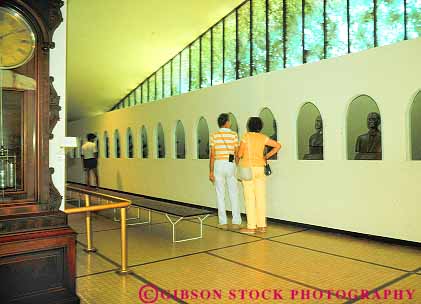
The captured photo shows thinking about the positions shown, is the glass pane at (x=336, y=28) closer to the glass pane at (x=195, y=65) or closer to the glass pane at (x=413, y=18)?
the glass pane at (x=413, y=18)

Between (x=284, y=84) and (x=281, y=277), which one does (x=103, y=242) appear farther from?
(x=284, y=84)

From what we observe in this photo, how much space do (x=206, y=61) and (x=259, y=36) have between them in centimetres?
164

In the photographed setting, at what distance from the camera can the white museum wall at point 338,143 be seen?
4.39m

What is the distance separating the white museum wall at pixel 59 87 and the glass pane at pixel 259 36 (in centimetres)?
452

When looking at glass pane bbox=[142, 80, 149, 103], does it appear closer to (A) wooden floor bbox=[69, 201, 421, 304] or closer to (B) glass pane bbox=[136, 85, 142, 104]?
(B) glass pane bbox=[136, 85, 142, 104]

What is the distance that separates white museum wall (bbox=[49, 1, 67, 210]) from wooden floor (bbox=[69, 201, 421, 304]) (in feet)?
3.34

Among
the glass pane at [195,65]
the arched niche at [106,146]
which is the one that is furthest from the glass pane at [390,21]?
the arched niche at [106,146]

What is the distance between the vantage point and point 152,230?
222 inches

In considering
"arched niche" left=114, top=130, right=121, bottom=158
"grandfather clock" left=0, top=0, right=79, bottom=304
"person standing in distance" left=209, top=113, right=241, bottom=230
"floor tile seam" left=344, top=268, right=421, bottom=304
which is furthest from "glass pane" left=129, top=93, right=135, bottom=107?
"floor tile seam" left=344, top=268, right=421, bottom=304

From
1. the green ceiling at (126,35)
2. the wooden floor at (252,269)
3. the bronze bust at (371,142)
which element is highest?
the green ceiling at (126,35)

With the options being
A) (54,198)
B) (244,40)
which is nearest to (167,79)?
(244,40)

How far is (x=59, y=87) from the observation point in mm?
2695

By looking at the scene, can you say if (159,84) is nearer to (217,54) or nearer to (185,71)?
(185,71)

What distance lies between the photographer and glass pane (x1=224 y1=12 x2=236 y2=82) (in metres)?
7.47
